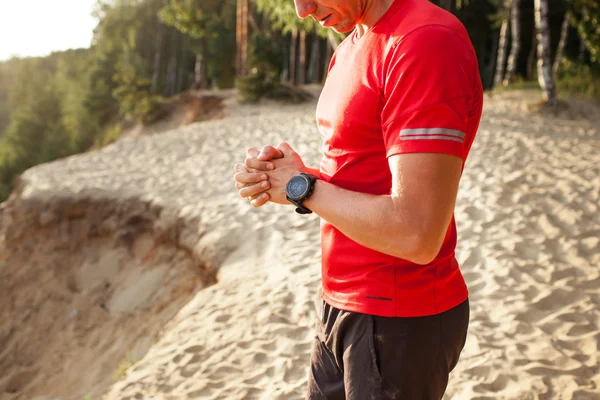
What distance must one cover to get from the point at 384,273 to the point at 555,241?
4.42m

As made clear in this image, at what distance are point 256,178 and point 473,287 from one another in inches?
138

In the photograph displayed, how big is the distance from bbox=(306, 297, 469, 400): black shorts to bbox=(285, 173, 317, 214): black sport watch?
14.0 inches

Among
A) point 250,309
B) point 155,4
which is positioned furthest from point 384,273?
point 155,4

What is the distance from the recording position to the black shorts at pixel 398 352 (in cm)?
138

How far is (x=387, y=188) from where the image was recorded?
138 centimetres

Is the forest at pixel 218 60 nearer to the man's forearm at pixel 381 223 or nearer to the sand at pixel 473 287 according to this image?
the sand at pixel 473 287

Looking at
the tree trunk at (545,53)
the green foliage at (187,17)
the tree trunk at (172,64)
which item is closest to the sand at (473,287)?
the tree trunk at (545,53)

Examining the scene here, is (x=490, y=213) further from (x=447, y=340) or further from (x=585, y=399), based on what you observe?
(x=447, y=340)

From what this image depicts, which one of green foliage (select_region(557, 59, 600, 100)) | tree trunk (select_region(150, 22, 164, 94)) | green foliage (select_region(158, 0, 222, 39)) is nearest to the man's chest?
green foliage (select_region(557, 59, 600, 100))

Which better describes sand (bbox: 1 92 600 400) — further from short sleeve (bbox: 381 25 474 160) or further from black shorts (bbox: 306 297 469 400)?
short sleeve (bbox: 381 25 474 160)

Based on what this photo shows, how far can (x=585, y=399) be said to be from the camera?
316 centimetres

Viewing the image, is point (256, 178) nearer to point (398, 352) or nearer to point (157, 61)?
point (398, 352)

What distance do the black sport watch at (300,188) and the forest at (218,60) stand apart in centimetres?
1127

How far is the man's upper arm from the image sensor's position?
44.6 inches
